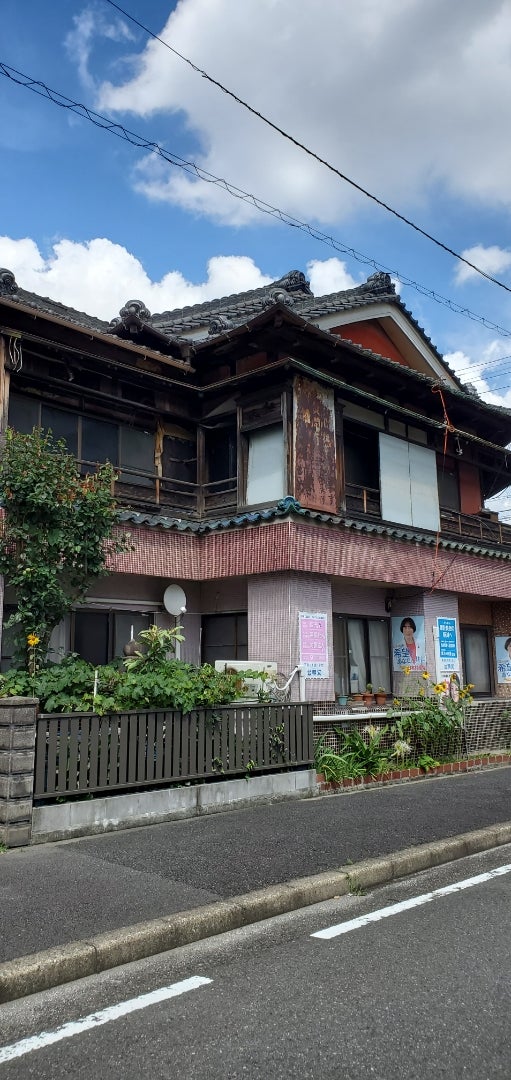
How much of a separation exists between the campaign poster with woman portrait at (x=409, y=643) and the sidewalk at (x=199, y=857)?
16.9 feet

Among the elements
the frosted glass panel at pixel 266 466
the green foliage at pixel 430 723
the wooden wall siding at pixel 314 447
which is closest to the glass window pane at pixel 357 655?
the green foliage at pixel 430 723

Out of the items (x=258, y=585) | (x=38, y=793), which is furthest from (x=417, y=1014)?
(x=258, y=585)

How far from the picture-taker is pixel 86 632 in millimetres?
12336

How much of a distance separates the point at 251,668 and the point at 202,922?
648 centimetres

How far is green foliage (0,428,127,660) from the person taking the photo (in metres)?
8.72

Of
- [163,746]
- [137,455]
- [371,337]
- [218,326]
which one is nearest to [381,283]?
[371,337]

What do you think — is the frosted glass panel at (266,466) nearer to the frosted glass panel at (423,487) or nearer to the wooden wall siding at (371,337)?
the wooden wall siding at (371,337)

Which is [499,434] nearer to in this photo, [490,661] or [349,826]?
[490,661]

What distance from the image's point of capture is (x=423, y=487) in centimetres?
1554

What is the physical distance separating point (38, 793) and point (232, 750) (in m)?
2.56

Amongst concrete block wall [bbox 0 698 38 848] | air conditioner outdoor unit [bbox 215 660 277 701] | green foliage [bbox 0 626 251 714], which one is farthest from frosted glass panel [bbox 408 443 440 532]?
concrete block wall [bbox 0 698 38 848]

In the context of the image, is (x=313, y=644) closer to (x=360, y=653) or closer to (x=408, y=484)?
(x=360, y=653)

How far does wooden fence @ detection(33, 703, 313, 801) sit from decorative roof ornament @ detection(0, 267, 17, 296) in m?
7.63

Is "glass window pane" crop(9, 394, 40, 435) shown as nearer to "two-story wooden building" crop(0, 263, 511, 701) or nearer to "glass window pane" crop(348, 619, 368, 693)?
"two-story wooden building" crop(0, 263, 511, 701)
